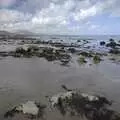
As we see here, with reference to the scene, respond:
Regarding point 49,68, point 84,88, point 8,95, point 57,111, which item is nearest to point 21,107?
point 57,111

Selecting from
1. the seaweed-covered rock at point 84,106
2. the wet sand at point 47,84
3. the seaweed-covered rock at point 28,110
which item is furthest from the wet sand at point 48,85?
the seaweed-covered rock at point 84,106

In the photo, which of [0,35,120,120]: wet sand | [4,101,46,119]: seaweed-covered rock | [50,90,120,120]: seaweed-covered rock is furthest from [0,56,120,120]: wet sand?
[50,90,120,120]: seaweed-covered rock

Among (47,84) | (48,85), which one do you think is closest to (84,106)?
(48,85)

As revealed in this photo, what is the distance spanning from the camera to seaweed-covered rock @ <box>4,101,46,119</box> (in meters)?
8.65

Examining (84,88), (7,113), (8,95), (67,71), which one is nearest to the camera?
(7,113)

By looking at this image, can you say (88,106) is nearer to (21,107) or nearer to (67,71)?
(21,107)

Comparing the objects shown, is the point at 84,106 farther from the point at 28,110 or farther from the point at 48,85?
the point at 48,85

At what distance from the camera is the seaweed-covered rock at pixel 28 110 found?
340 inches

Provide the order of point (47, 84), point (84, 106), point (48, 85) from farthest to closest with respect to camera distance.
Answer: point (47, 84), point (48, 85), point (84, 106)

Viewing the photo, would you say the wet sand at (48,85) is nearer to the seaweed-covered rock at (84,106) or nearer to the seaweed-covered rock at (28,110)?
the seaweed-covered rock at (28,110)

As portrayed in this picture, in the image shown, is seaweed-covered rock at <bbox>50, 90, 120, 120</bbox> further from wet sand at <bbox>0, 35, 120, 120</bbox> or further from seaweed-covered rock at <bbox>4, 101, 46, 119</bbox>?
seaweed-covered rock at <bbox>4, 101, 46, 119</bbox>

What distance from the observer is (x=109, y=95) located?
38.4ft

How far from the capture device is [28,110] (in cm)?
894

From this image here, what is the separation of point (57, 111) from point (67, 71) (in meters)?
9.00
